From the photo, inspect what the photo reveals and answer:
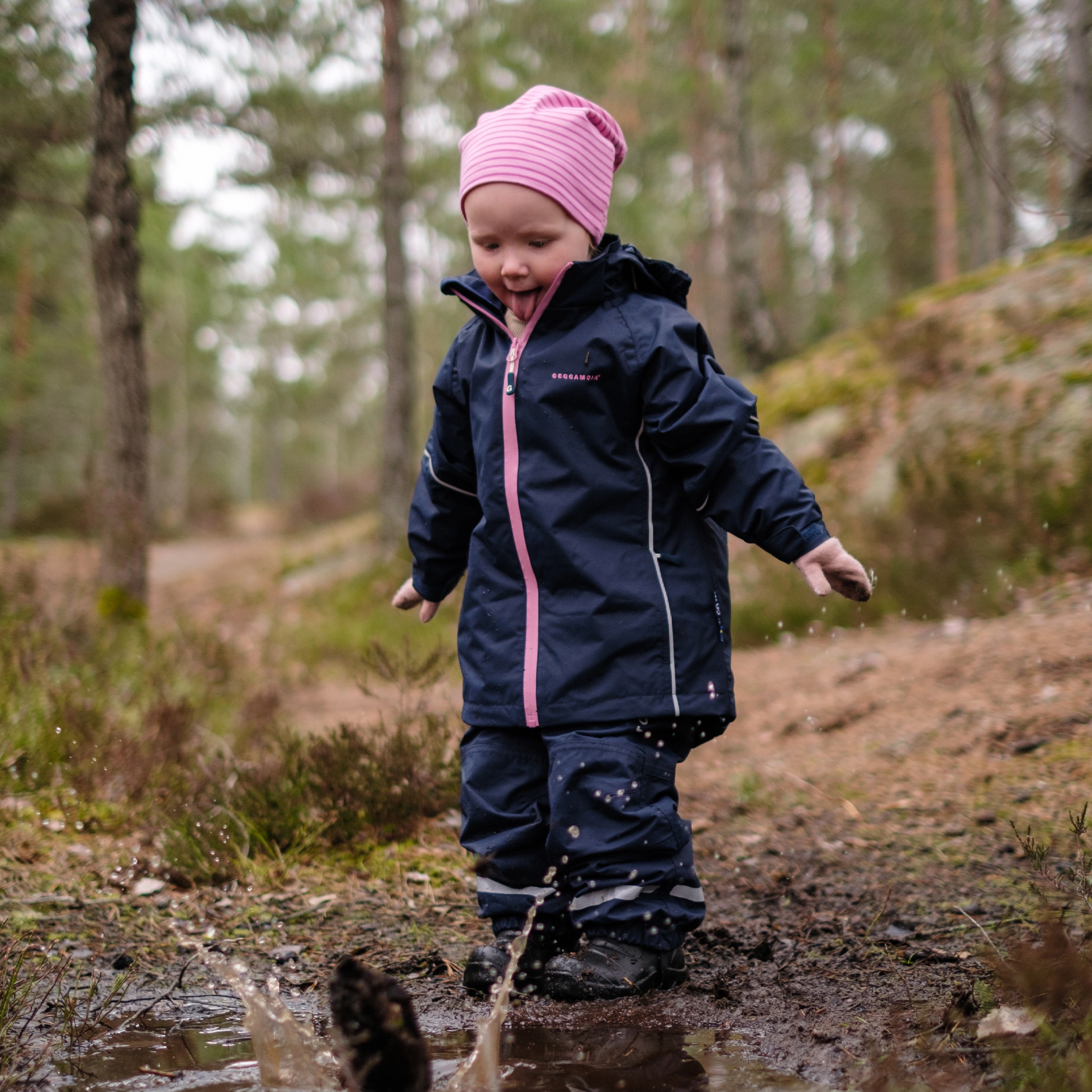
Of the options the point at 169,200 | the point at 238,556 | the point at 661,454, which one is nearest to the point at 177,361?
the point at 238,556

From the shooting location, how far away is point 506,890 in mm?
2463

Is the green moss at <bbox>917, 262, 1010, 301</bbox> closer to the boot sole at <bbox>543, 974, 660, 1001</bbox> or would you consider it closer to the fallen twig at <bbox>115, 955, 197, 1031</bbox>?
the boot sole at <bbox>543, 974, 660, 1001</bbox>

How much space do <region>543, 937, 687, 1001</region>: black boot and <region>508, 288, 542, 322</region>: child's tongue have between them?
60.2 inches

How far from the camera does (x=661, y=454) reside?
2.48 meters

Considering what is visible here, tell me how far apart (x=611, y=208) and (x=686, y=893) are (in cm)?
1763

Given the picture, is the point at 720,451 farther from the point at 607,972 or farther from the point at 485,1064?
the point at 485,1064

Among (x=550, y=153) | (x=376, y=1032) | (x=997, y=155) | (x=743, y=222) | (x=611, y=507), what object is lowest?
(x=376, y=1032)

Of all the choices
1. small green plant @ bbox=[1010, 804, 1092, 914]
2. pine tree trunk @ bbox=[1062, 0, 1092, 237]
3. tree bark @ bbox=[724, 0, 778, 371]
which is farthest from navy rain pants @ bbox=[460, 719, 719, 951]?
tree bark @ bbox=[724, 0, 778, 371]

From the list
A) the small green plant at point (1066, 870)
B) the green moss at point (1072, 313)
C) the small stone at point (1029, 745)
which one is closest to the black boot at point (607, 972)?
the small green plant at point (1066, 870)

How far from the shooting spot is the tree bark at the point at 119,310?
7.61 metres

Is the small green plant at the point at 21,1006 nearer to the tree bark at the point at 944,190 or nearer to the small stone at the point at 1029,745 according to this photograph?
the small stone at the point at 1029,745

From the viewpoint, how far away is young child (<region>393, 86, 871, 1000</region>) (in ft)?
7.56

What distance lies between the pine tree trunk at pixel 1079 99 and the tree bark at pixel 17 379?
20.7m

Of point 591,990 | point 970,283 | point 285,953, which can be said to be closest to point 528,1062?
point 591,990
